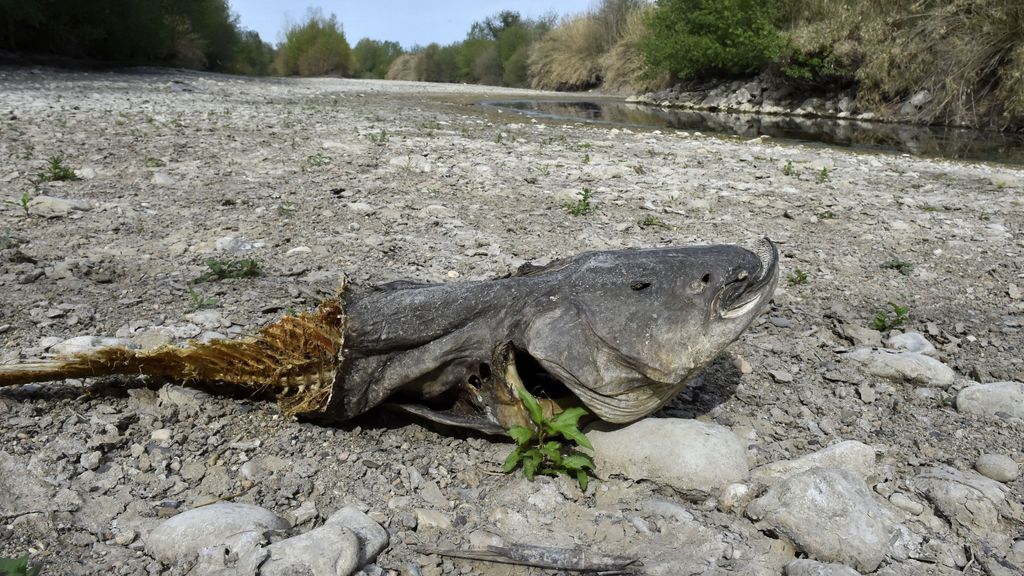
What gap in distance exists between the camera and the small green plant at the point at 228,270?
3801mm

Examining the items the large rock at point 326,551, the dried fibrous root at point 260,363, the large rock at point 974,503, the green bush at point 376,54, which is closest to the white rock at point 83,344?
the dried fibrous root at point 260,363

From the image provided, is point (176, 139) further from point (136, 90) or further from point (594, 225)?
point (136, 90)

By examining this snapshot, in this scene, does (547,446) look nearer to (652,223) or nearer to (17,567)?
(17,567)

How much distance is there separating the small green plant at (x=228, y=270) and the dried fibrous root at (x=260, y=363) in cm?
133

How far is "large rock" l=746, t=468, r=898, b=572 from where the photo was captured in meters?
1.90

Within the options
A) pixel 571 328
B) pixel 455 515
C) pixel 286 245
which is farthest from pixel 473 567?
pixel 286 245

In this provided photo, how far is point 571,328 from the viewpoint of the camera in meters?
2.14

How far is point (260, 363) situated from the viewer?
98.0 inches

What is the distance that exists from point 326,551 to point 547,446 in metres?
0.76

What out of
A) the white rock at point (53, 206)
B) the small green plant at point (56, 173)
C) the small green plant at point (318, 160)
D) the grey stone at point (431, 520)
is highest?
the small green plant at point (318, 160)

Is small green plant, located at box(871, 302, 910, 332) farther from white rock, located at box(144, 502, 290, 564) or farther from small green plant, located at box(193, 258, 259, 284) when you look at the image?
small green plant, located at box(193, 258, 259, 284)

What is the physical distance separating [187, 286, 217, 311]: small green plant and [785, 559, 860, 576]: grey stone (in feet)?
9.41

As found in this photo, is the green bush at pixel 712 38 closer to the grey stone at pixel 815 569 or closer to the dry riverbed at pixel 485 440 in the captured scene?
the dry riverbed at pixel 485 440

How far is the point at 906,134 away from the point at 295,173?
43.0ft
